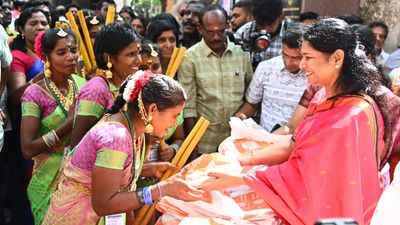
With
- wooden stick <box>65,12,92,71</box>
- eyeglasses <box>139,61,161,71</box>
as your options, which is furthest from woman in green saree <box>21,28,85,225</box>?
eyeglasses <box>139,61,161,71</box>

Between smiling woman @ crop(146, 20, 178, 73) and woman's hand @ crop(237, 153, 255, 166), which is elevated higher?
smiling woman @ crop(146, 20, 178, 73)

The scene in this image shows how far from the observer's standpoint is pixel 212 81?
3.38 meters

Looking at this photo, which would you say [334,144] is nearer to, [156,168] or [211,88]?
[156,168]

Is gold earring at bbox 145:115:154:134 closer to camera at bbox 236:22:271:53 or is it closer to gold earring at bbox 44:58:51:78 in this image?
gold earring at bbox 44:58:51:78

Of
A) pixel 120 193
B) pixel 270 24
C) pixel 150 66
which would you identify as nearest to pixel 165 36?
pixel 150 66

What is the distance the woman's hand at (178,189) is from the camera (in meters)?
2.04

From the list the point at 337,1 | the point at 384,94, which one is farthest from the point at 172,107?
the point at 337,1

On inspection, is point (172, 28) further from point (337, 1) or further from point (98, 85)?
point (337, 1)

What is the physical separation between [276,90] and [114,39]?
1.11m

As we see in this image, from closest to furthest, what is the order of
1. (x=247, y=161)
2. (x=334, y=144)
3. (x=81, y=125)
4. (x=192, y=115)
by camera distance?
1. (x=334, y=144)
2. (x=247, y=161)
3. (x=81, y=125)
4. (x=192, y=115)

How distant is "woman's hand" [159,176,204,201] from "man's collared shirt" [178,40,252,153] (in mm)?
1303

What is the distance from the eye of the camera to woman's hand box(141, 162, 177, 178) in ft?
8.09

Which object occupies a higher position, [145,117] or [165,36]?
[145,117]

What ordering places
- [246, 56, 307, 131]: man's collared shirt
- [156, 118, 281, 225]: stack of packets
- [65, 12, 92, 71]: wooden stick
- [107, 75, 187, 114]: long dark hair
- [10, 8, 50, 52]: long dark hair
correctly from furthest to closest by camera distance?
[10, 8, 50, 52]: long dark hair < [65, 12, 92, 71]: wooden stick < [246, 56, 307, 131]: man's collared shirt < [156, 118, 281, 225]: stack of packets < [107, 75, 187, 114]: long dark hair
